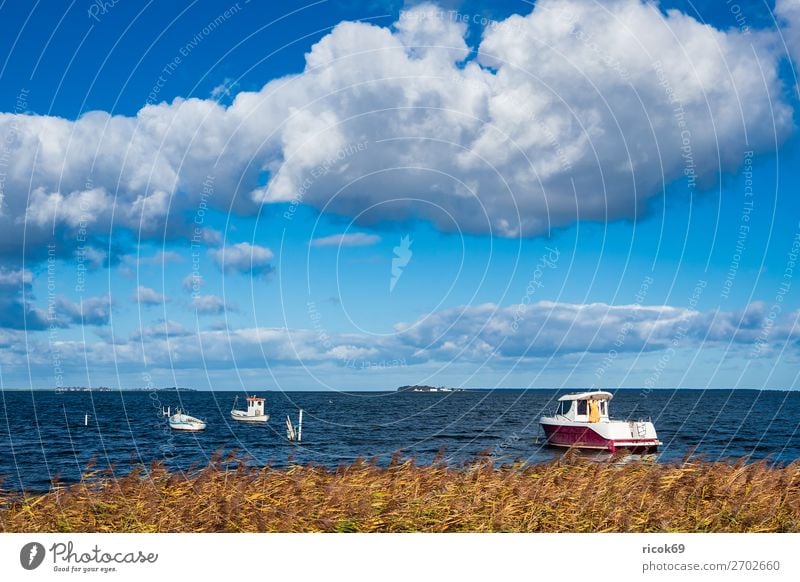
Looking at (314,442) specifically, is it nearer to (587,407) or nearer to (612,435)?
(587,407)

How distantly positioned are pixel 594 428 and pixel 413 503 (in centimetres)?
4450

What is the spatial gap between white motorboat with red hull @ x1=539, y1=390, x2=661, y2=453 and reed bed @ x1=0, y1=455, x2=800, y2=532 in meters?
38.1

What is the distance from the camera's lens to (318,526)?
14.3 meters

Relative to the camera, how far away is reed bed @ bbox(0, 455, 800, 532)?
14.3 m

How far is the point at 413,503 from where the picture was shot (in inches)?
599

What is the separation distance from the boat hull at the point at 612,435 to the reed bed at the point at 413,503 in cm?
3857

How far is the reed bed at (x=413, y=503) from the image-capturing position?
14344 millimetres

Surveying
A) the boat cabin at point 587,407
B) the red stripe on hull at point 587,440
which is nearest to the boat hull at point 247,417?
the red stripe on hull at point 587,440

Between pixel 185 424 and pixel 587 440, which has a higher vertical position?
pixel 587 440

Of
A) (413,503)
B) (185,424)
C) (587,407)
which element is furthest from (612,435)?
(185,424)

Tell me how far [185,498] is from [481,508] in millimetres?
5773

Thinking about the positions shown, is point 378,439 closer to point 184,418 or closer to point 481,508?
point 184,418

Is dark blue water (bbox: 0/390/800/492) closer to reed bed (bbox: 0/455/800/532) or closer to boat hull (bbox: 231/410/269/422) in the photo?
boat hull (bbox: 231/410/269/422)
